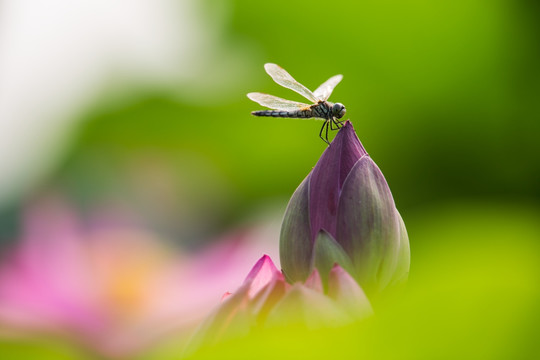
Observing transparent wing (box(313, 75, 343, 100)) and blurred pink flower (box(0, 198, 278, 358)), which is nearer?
transparent wing (box(313, 75, 343, 100))

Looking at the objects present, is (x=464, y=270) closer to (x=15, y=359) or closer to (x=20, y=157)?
(x=15, y=359)

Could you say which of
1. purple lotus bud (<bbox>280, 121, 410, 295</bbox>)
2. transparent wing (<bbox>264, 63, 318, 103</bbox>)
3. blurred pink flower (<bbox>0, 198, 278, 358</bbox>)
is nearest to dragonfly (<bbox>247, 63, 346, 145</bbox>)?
transparent wing (<bbox>264, 63, 318, 103</bbox>)

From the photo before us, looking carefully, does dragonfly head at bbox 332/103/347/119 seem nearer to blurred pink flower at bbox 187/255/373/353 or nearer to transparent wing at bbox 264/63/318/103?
transparent wing at bbox 264/63/318/103

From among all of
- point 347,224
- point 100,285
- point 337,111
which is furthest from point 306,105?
point 100,285

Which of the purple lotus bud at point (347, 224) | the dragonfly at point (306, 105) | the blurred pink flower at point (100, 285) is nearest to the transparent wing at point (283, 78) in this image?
the dragonfly at point (306, 105)

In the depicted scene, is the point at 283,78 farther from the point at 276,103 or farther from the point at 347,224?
the point at 347,224

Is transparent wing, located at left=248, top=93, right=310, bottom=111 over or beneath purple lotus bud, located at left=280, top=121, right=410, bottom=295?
over
